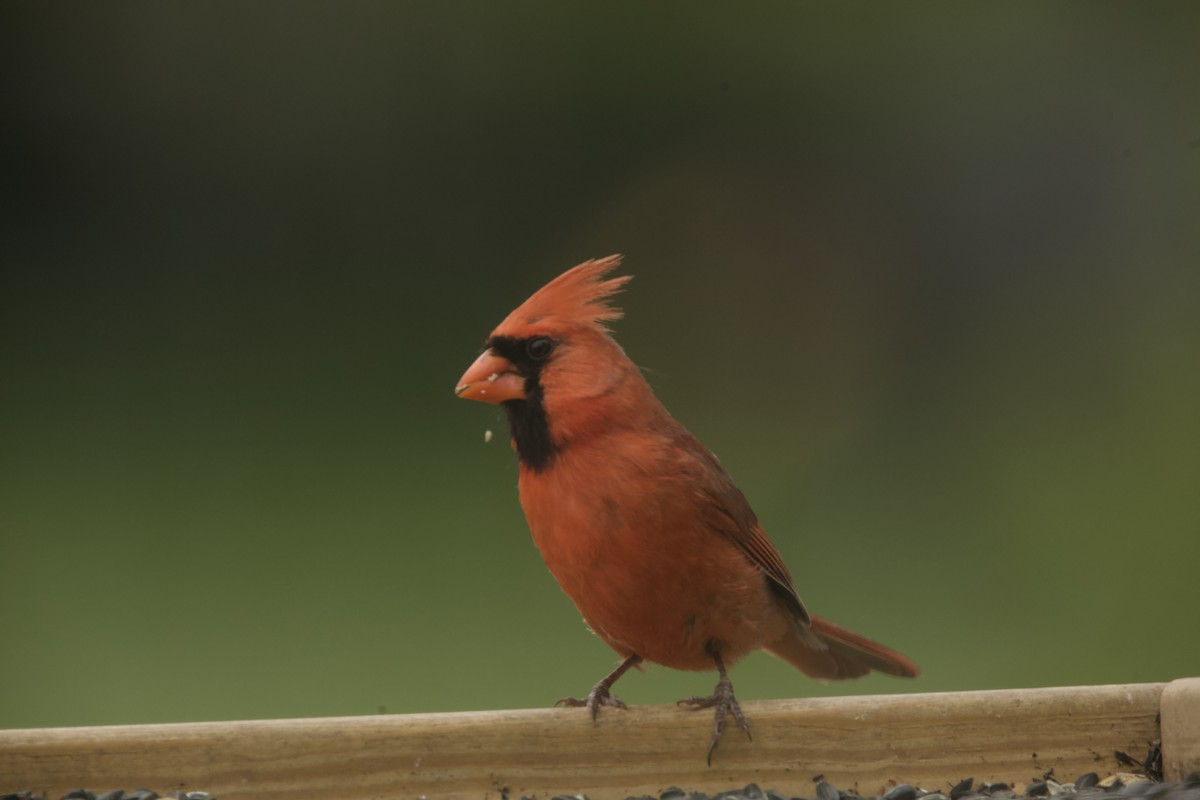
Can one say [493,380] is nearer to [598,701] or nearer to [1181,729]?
[598,701]

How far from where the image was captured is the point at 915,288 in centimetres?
417

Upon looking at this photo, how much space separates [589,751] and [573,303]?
1.75 ft

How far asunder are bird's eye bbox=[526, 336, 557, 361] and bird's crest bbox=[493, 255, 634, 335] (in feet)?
0.07

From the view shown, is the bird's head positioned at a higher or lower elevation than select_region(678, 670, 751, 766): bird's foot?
higher

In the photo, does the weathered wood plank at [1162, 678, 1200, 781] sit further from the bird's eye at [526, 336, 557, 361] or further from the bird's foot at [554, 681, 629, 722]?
the bird's eye at [526, 336, 557, 361]

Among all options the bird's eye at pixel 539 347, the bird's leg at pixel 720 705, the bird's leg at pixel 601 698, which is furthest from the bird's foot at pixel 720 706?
the bird's eye at pixel 539 347

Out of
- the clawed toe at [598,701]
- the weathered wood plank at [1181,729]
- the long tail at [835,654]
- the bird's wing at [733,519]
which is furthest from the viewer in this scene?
the long tail at [835,654]

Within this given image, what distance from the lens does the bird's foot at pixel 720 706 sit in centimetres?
158

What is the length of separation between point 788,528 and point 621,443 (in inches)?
61.4

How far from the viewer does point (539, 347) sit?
5.65 ft

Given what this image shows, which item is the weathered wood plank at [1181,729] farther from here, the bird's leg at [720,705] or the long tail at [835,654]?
the long tail at [835,654]

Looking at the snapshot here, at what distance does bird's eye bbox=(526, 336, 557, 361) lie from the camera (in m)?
1.71

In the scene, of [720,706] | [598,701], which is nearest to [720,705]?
[720,706]

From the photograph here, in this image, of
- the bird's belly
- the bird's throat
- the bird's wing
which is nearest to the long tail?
the bird's wing
